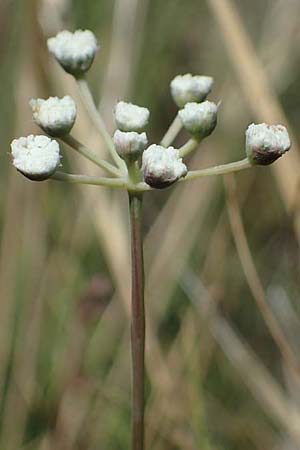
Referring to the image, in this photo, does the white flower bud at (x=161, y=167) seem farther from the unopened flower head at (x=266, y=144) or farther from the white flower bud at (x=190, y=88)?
the white flower bud at (x=190, y=88)

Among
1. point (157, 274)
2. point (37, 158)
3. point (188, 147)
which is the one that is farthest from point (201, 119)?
point (157, 274)

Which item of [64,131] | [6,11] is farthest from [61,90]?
[64,131]

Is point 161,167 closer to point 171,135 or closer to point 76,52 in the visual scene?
point 171,135

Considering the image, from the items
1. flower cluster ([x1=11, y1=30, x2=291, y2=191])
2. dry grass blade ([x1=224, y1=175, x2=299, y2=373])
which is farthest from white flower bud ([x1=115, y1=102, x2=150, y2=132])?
dry grass blade ([x1=224, y1=175, x2=299, y2=373])

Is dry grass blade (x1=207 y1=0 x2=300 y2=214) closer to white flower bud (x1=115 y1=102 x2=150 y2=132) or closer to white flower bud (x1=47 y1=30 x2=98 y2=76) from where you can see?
white flower bud (x1=47 y1=30 x2=98 y2=76)

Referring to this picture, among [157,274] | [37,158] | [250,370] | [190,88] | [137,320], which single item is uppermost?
[190,88]

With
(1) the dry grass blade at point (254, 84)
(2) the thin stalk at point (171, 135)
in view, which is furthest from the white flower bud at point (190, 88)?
(1) the dry grass blade at point (254, 84)
